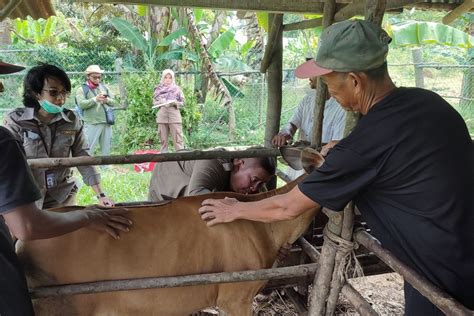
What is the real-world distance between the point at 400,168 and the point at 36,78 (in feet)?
9.40

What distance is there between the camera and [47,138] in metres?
3.53

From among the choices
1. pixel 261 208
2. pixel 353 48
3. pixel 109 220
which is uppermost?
pixel 353 48

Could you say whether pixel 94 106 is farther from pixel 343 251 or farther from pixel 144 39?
pixel 343 251

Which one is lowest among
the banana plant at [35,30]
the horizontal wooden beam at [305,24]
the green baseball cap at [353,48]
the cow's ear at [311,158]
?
the cow's ear at [311,158]

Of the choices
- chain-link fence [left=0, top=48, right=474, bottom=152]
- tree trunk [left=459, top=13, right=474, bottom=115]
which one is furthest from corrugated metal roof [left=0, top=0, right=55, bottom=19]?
tree trunk [left=459, top=13, right=474, bottom=115]

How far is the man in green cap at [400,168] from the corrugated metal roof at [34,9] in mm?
2398

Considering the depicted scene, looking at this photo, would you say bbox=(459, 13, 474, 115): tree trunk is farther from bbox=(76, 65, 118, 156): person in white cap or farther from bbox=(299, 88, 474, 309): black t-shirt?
bbox=(299, 88, 474, 309): black t-shirt

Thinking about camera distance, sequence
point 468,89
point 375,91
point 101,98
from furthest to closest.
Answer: point 468,89
point 101,98
point 375,91

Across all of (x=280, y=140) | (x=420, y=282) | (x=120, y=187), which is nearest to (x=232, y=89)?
(x=120, y=187)

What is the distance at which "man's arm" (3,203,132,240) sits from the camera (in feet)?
5.39

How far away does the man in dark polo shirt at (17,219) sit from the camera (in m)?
1.57

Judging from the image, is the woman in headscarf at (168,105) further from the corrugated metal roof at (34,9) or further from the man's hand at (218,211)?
the man's hand at (218,211)

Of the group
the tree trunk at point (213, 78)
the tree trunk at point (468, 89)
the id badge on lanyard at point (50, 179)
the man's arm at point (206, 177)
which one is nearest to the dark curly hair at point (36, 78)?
the id badge on lanyard at point (50, 179)

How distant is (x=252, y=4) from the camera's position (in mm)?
3396
